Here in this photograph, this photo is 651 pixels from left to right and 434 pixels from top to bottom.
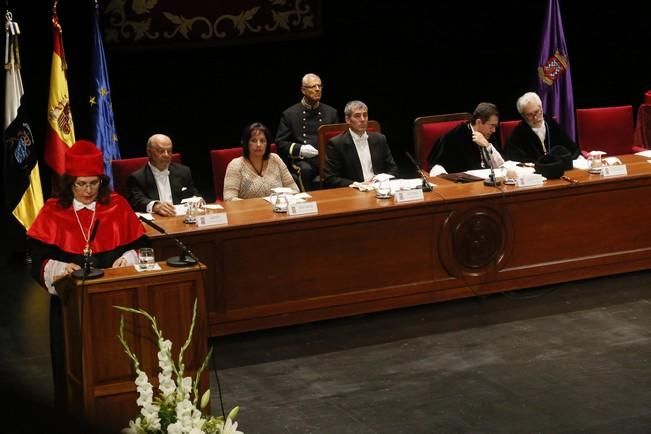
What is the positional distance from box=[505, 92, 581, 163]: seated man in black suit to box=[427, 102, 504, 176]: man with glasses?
18 centimetres

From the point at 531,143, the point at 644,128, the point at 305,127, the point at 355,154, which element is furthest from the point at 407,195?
the point at 644,128

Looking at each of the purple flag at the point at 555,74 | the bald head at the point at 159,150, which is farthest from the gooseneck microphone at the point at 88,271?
the purple flag at the point at 555,74

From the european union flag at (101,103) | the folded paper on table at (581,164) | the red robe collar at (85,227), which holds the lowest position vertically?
the folded paper on table at (581,164)

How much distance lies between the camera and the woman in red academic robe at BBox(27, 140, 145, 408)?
400 cm

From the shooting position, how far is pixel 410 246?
228 inches

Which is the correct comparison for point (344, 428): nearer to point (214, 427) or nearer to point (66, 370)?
point (66, 370)

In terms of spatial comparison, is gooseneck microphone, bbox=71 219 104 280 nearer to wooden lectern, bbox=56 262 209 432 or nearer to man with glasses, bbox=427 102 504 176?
wooden lectern, bbox=56 262 209 432

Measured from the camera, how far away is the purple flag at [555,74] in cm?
880

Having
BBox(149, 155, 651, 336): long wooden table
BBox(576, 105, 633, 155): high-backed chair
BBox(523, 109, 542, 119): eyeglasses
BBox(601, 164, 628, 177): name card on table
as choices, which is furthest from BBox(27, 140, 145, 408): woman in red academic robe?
BBox(576, 105, 633, 155): high-backed chair

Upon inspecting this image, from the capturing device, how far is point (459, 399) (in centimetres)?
448

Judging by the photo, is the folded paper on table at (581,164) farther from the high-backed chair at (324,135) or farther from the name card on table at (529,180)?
the high-backed chair at (324,135)

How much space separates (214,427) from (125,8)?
21.0 feet

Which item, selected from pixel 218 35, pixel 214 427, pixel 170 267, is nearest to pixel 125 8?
pixel 218 35

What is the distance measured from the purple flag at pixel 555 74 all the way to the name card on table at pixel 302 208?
3.93 m
